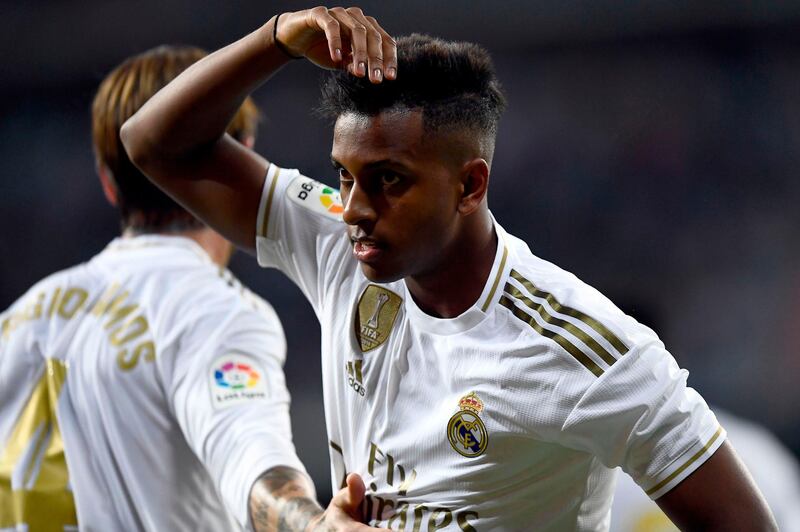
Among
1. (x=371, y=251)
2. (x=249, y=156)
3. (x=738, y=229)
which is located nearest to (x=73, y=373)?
(x=249, y=156)

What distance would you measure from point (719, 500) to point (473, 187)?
730 mm

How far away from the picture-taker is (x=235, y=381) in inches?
102

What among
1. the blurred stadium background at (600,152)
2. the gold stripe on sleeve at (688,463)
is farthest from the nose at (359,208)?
the blurred stadium background at (600,152)

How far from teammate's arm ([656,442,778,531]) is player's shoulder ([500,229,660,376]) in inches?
9.5

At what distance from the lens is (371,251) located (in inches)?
77.3

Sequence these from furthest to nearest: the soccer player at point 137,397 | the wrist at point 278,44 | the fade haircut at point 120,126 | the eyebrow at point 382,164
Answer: the fade haircut at point 120,126 < the soccer player at point 137,397 < the wrist at point 278,44 < the eyebrow at point 382,164

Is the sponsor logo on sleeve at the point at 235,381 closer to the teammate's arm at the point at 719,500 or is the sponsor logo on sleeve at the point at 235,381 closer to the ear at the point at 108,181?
the ear at the point at 108,181

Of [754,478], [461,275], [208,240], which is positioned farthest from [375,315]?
[754,478]

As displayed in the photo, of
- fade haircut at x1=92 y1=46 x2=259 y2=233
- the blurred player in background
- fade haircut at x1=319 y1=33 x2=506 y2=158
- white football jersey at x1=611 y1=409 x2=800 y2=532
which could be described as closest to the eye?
fade haircut at x1=319 y1=33 x2=506 y2=158

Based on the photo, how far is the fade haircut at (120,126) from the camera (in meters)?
2.94

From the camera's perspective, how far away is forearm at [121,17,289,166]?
2197 millimetres

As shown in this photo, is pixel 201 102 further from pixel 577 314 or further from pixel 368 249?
pixel 577 314

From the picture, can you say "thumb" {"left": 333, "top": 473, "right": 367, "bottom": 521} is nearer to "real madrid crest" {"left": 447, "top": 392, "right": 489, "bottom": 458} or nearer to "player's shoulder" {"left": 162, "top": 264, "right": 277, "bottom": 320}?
"real madrid crest" {"left": 447, "top": 392, "right": 489, "bottom": 458}

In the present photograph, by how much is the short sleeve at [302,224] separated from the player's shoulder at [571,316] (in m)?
0.46
